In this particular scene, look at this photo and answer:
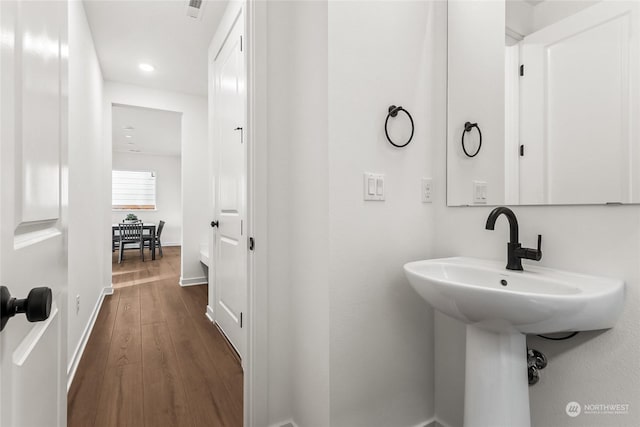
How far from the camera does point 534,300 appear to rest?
2.58ft

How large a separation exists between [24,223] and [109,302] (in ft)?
11.3

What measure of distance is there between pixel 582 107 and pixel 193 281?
4.22 metres

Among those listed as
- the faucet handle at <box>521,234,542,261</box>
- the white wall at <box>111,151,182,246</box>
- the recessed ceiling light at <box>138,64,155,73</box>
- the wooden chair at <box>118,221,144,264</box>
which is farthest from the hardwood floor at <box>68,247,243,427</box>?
the white wall at <box>111,151,182,246</box>

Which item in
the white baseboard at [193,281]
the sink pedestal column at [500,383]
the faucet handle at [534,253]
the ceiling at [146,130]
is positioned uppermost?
the ceiling at [146,130]

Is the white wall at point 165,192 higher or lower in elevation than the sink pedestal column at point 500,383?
higher

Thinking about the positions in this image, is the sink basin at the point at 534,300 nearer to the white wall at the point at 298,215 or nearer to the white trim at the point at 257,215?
the white wall at the point at 298,215

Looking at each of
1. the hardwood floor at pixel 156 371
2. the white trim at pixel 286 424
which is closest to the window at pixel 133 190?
the hardwood floor at pixel 156 371

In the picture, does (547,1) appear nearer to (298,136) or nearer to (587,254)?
(587,254)

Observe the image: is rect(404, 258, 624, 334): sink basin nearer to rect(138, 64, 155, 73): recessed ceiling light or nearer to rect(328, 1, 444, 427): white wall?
rect(328, 1, 444, 427): white wall

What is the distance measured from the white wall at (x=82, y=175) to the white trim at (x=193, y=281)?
98 cm

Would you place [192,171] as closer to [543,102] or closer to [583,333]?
[543,102]

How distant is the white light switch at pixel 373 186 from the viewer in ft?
4.14

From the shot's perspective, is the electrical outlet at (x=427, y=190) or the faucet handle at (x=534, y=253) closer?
the faucet handle at (x=534, y=253)

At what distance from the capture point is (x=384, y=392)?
1.33 m
